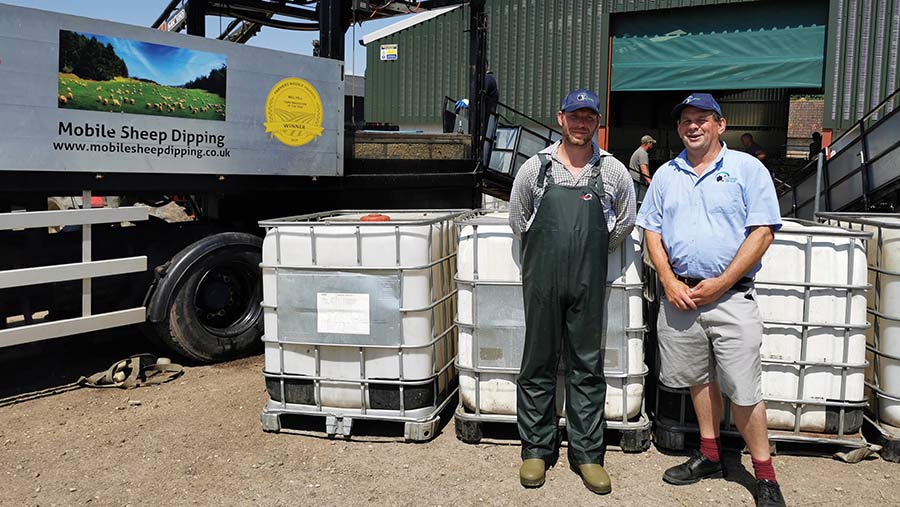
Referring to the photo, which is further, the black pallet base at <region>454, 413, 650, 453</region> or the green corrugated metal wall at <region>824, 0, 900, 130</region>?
the green corrugated metal wall at <region>824, 0, 900, 130</region>

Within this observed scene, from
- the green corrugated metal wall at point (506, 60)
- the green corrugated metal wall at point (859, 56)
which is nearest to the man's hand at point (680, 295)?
the green corrugated metal wall at point (859, 56)

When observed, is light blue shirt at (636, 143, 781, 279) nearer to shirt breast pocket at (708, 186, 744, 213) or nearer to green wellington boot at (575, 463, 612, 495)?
shirt breast pocket at (708, 186, 744, 213)

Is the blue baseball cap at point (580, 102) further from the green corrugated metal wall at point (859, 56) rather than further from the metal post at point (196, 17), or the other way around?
the green corrugated metal wall at point (859, 56)

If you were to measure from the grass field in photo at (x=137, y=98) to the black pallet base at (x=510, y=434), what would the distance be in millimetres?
2970

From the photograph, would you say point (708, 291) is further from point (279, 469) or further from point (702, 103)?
point (279, 469)

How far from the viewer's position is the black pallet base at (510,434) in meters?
4.14

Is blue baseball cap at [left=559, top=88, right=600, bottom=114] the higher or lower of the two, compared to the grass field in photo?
lower

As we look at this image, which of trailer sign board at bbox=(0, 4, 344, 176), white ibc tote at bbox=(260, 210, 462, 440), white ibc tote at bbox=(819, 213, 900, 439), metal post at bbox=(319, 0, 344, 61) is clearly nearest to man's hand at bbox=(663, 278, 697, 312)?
white ibc tote at bbox=(819, 213, 900, 439)

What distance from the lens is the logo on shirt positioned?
3.53 meters

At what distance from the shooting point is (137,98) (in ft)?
16.7

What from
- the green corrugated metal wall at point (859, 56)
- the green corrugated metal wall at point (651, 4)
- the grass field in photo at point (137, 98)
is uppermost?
the green corrugated metal wall at point (651, 4)

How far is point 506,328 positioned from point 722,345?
117 centimetres

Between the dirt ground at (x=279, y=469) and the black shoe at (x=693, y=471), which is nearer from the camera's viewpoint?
the dirt ground at (x=279, y=469)

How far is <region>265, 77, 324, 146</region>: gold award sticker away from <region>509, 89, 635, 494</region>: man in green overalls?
2.75 m
